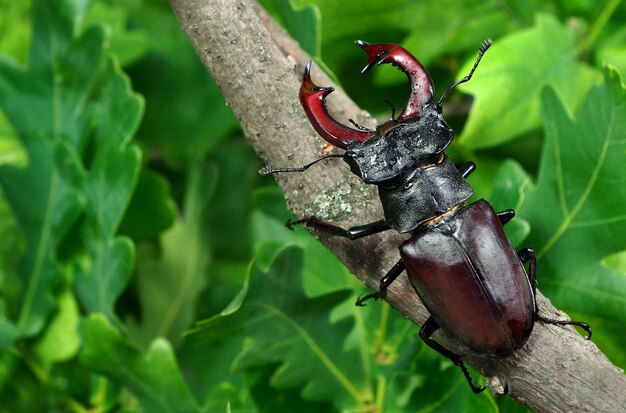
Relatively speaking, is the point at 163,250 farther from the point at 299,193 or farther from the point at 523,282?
the point at 523,282

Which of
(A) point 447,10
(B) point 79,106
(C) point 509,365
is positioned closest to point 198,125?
(B) point 79,106

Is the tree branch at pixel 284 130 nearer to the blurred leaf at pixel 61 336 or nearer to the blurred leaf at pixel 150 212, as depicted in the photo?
the blurred leaf at pixel 150 212

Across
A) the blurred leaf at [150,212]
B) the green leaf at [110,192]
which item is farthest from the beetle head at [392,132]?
the blurred leaf at [150,212]

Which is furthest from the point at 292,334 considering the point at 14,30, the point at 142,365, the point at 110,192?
the point at 14,30

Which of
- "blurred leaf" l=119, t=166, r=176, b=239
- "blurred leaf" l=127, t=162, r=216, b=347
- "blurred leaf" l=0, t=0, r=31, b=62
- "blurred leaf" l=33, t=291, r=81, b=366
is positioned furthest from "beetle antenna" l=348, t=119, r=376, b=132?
"blurred leaf" l=0, t=0, r=31, b=62

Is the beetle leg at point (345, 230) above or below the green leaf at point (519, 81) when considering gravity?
above

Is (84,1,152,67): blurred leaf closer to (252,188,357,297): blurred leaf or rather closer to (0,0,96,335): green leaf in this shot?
(0,0,96,335): green leaf
